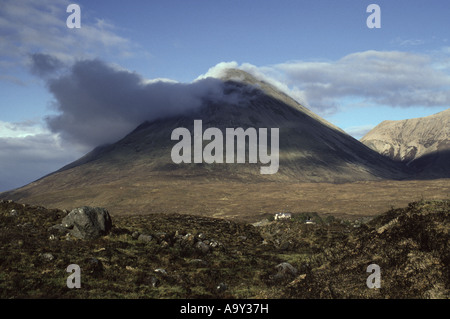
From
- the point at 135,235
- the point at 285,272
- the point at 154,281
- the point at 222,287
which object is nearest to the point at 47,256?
the point at 154,281

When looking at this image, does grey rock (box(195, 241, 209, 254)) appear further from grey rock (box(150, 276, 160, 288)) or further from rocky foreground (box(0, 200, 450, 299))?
grey rock (box(150, 276, 160, 288))

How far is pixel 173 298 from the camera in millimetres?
16234

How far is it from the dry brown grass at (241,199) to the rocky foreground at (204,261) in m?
61.5

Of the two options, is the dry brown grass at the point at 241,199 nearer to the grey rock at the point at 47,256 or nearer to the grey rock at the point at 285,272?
the grey rock at the point at 285,272

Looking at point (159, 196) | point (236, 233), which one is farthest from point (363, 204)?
point (236, 233)

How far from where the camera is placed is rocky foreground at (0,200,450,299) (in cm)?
1636

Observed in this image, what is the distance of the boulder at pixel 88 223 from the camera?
2469 cm

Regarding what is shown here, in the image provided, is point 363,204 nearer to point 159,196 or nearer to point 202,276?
point 159,196

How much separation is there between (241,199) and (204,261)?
100187mm

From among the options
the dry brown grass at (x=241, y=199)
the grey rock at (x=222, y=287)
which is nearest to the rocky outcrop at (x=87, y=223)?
the grey rock at (x=222, y=287)

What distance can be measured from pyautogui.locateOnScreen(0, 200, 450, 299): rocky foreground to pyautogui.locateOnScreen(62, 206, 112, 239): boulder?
6cm
